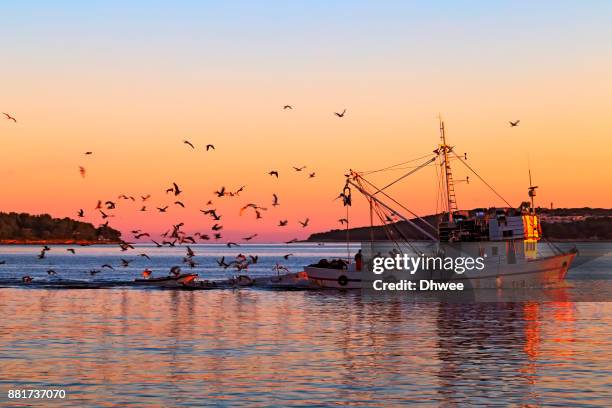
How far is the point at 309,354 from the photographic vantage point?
131 feet

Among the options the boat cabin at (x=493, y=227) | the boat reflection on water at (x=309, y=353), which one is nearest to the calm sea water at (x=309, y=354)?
the boat reflection on water at (x=309, y=353)

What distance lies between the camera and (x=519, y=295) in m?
82.1

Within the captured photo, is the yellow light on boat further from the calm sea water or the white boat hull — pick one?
the calm sea water

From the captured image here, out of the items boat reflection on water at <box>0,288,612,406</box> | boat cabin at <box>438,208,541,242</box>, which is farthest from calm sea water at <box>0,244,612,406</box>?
boat cabin at <box>438,208,541,242</box>

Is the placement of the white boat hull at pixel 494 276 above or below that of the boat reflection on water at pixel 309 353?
above

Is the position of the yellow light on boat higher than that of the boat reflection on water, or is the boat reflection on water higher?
the yellow light on boat

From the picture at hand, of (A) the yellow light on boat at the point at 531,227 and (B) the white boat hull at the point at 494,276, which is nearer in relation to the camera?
(A) the yellow light on boat at the point at 531,227

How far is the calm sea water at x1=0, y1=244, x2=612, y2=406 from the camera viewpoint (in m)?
30.2

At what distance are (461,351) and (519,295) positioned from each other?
4266 centimetres

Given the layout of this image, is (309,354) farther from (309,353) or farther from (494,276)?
(494,276)

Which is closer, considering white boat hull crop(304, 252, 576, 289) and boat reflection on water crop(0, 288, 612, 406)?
boat reflection on water crop(0, 288, 612, 406)

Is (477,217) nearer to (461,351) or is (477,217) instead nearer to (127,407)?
(461,351)

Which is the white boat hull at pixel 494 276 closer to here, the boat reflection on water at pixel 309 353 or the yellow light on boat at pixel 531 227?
the yellow light on boat at pixel 531 227

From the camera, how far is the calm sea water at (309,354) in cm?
3022
